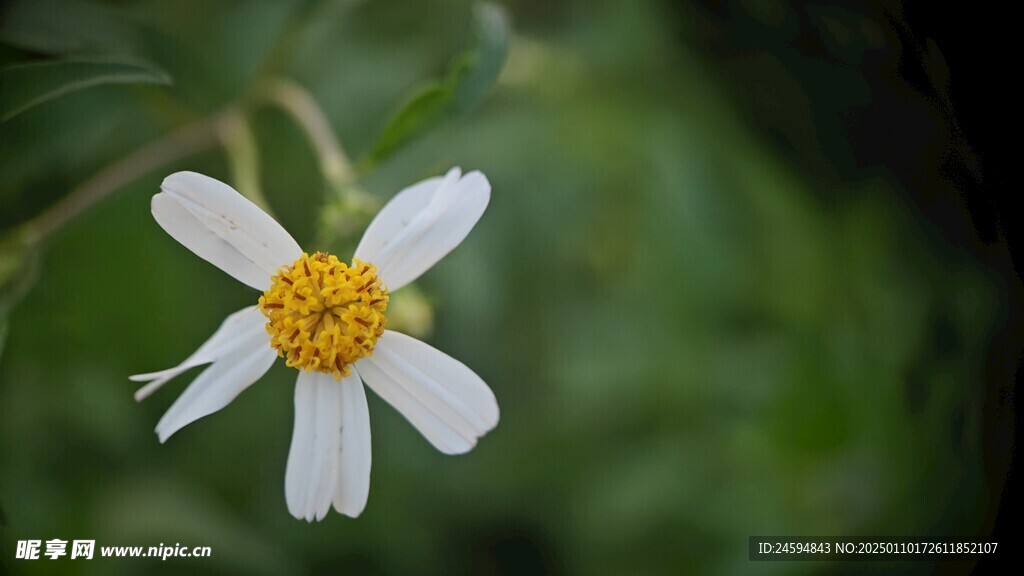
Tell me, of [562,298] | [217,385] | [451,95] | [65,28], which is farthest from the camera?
[562,298]

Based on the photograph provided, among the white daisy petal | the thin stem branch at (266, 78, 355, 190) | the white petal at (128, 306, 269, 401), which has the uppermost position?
the thin stem branch at (266, 78, 355, 190)

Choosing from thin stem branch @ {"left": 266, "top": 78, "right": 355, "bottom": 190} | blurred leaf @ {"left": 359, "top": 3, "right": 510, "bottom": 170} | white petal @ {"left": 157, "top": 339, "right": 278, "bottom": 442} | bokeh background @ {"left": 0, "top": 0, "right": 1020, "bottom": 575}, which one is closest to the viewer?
white petal @ {"left": 157, "top": 339, "right": 278, "bottom": 442}

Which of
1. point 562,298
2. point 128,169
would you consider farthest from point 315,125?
point 562,298

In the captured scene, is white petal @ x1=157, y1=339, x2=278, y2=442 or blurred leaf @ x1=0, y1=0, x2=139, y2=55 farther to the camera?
blurred leaf @ x1=0, y1=0, x2=139, y2=55

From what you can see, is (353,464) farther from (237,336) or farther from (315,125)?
(315,125)

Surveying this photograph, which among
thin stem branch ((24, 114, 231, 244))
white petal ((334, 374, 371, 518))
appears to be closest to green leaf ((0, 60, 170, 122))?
thin stem branch ((24, 114, 231, 244))

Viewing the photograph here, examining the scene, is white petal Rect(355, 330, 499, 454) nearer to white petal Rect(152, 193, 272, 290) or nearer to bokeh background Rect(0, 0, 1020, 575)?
white petal Rect(152, 193, 272, 290)

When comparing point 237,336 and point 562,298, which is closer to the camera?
point 237,336

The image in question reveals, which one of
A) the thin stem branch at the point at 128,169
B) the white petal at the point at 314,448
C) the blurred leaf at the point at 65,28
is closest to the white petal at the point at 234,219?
the white petal at the point at 314,448
